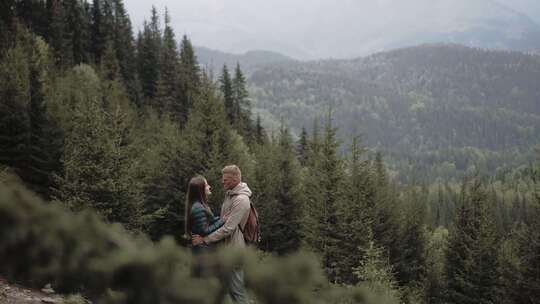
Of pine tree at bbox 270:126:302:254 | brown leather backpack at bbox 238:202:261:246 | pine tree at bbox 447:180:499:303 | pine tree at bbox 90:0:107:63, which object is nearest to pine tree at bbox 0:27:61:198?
pine tree at bbox 270:126:302:254

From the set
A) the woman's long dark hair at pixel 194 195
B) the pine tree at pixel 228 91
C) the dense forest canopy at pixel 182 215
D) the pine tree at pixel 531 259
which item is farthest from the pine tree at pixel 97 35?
the woman's long dark hair at pixel 194 195

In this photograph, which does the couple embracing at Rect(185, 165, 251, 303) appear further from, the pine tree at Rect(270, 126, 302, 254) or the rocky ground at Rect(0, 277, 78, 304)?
the pine tree at Rect(270, 126, 302, 254)

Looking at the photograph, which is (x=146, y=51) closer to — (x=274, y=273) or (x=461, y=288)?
(x=461, y=288)

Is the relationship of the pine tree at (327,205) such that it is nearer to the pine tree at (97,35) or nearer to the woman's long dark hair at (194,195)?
the woman's long dark hair at (194,195)

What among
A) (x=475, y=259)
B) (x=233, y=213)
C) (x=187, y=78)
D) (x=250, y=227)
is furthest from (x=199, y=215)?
(x=187, y=78)

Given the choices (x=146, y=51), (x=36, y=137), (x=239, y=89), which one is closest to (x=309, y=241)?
(x=36, y=137)

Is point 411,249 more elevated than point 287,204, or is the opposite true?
point 287,204

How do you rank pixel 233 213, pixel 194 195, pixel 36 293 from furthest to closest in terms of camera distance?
pixel 194 195 → pixel 233 213 → pixel 36 293

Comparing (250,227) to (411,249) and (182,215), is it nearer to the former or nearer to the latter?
(182,215)

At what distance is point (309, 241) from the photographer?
2139 cm

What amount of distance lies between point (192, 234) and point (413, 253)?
26737mm

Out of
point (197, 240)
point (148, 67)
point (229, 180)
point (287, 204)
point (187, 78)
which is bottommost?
point (287, 204)

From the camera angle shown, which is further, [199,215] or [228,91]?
[228,91]

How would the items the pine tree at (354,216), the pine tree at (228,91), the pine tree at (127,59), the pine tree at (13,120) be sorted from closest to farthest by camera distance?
the pine tree at (354,216), the pine tree at (13,120), the pine tree at (127,59), the pine tree at (228,91)
